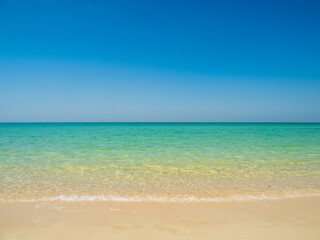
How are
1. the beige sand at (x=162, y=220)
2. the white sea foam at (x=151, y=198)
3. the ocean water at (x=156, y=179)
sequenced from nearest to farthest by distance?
the beige sand at (x=162, y=220)
the white sea foam at (x=151, y=198)
the ocean water at (x=156, y=179)

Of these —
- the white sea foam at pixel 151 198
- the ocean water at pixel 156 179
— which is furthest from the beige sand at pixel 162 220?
the ocean water at pixel 156 179

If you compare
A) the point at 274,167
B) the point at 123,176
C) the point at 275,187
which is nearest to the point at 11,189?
the point at 123,176

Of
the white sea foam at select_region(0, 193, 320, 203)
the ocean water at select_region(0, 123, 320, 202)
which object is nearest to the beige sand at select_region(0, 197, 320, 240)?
the white sea foam at select_region(0, 193, 320, 203)

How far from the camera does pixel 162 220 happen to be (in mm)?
3809

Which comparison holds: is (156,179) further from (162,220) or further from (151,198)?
(162,220)

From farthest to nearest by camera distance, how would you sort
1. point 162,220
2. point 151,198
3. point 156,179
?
point 156,179 → point 151,198 → point 162,220

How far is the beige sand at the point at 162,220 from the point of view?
331 centimetres

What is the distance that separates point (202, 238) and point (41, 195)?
4.21 m

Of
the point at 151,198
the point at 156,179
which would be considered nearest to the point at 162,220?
the point at 151,198

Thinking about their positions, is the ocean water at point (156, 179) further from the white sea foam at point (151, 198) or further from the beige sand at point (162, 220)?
Answer: the beige sand at point (162, 220)

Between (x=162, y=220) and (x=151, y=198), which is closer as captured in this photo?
(x=162, y=220)

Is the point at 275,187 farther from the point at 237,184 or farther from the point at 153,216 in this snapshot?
the point at 153,216

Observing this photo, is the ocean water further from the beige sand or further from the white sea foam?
the beige sand

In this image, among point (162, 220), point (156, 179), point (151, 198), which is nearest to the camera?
point (162, 220)
